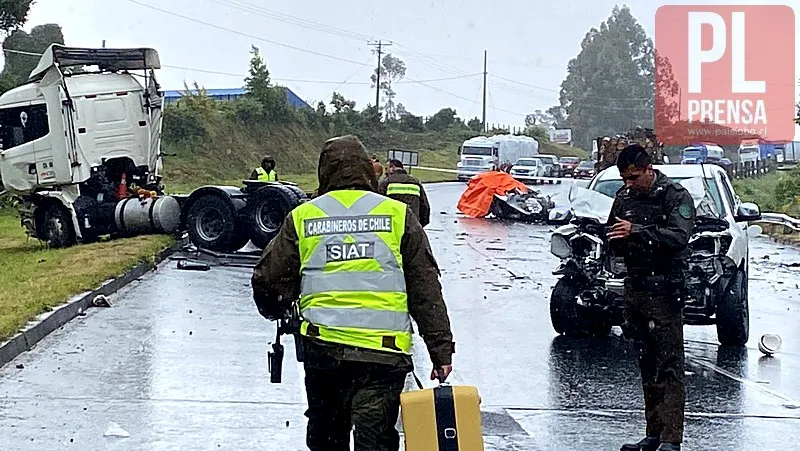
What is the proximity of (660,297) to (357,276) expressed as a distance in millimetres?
2789

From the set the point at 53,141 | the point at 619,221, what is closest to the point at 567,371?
the point at 619,221

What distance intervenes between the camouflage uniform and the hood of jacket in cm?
253

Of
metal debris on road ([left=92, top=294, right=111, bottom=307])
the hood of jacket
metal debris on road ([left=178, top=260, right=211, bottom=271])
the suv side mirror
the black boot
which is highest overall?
the hood of jacket

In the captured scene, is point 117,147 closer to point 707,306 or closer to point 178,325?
point 178,325

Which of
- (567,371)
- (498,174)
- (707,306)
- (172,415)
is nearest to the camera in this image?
(172,415)

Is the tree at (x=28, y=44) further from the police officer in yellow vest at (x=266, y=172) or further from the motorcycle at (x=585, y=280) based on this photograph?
the motorcycle at (x=585, y=280)

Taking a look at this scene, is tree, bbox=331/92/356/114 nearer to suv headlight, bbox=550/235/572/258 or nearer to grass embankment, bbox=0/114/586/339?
grass embankment, bbox=0/114/586/339

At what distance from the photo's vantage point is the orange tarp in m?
34.6

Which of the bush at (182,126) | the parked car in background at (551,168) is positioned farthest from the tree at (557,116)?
the bush at (182,126)

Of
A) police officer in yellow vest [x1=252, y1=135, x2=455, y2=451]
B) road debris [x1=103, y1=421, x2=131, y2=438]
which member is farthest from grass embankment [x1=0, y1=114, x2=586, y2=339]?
police officer in yellow vest [x1=252, y1=135, x2=455, y2=451]

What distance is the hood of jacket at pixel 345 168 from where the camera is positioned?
4.89 m

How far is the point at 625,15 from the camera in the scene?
121 metres

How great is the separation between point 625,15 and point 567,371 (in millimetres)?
116028

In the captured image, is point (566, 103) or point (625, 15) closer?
point (625, 15)
